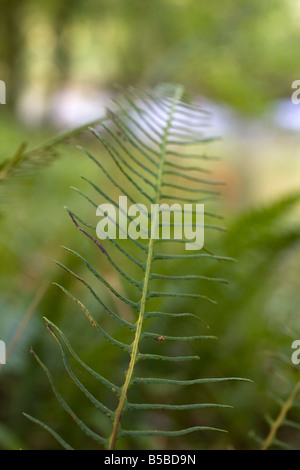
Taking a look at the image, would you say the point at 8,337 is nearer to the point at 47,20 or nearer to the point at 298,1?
the point at 298,1

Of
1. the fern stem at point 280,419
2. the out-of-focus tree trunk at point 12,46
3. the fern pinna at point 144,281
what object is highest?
the out-of-focus tree trunk at point 12,46

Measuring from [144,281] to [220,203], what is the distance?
1382 millimetres

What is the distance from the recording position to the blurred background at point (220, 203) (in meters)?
0.62

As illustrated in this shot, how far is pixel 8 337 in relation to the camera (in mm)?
606

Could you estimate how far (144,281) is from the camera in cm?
34

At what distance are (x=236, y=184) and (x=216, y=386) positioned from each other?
2.09 metres

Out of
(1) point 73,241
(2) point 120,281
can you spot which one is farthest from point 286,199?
(1) point 73,241

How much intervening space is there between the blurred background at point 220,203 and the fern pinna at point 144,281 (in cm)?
4

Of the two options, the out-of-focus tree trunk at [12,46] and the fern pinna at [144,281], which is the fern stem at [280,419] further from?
the out-of-focus tree trunk at [12,46]

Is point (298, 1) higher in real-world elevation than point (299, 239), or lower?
higher

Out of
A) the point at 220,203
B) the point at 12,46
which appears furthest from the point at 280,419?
the point at 12,46

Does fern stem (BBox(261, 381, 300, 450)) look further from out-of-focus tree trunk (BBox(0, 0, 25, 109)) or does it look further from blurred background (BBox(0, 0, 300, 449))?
out-of-focus tree trunk (BBox(0, 0, 25, 109))

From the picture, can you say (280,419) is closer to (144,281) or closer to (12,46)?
(144,281)

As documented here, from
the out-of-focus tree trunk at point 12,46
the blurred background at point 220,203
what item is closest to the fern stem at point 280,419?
the blurred background at point 220,203
